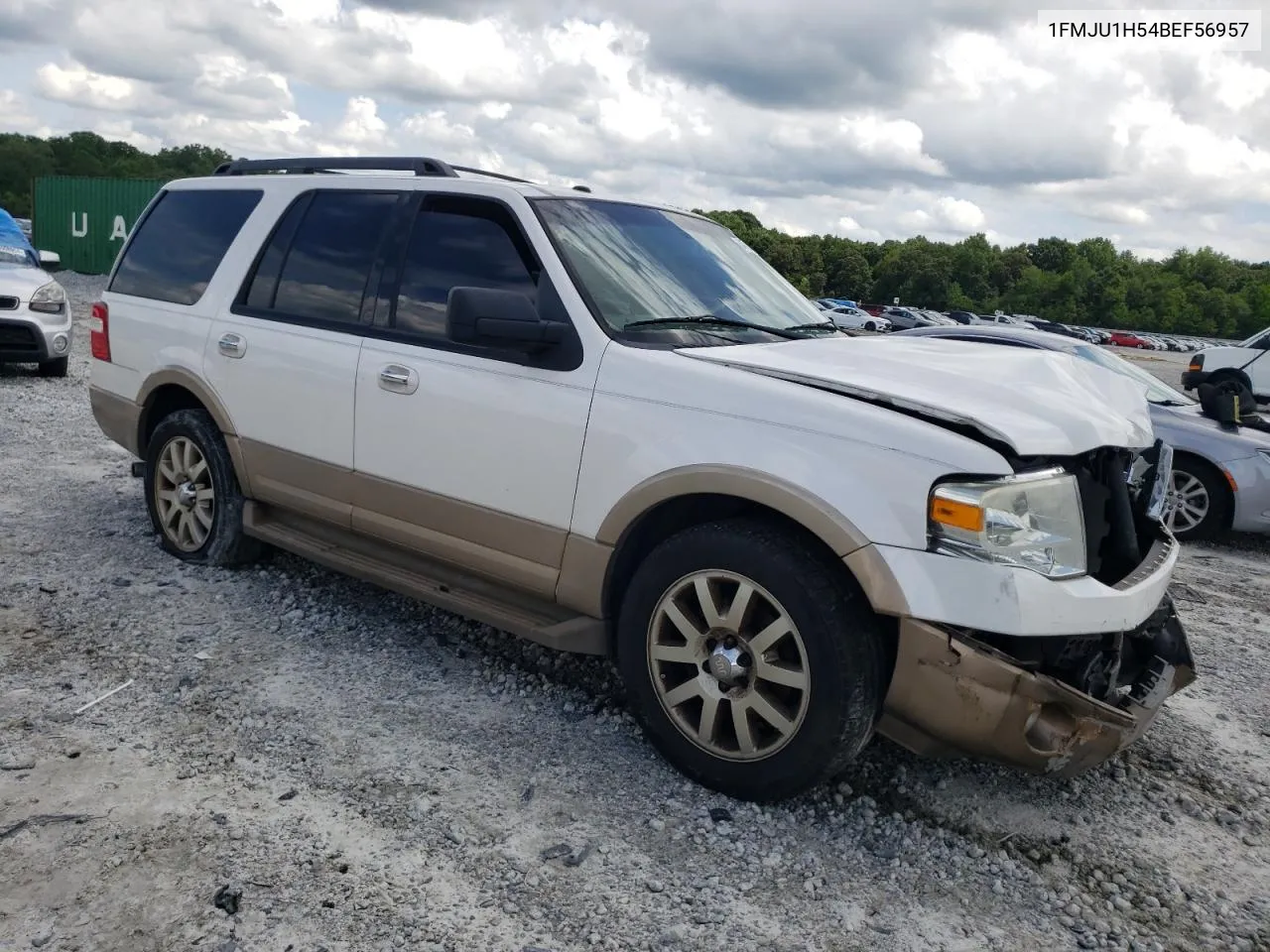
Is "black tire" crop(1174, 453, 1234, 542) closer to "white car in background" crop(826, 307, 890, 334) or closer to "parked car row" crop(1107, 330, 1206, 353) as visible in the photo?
"white car in background" crop(826, 307, 890, 334)

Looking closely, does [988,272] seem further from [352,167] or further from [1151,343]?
[352,167]

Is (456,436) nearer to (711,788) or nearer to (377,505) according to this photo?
(377,505)

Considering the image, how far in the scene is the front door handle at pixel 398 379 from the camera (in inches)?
152

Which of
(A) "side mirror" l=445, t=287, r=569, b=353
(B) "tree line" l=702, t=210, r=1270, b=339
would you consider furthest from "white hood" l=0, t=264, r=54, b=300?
(B) "tree line" l=702, t=210, r=1270, b=339

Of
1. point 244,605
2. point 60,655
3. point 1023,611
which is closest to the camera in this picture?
point 1023,611

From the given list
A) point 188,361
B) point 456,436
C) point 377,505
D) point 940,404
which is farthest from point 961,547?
point 188,361

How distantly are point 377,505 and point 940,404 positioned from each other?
2.28 meters

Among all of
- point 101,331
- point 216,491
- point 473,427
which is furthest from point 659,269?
point 101,331

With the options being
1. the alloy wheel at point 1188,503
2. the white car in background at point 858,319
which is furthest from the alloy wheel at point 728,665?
the white car in background at point 858,319

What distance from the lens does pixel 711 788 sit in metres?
3.26

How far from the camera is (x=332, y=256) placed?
436 cm

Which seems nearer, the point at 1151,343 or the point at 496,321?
the point at 496,321

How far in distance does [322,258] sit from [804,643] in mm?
2769

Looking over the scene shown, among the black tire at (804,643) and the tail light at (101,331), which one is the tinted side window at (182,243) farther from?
the black tire at (804,643)
